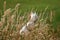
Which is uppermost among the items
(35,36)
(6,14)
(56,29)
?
(6,14)

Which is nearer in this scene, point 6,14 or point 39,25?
point 6,14

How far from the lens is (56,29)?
28.2 feet

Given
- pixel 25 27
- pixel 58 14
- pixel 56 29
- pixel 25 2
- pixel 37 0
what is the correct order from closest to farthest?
pixel 25 27 → pixel 56 29 → pixel 58 14 → pixel 25 2 → pixel 37 0

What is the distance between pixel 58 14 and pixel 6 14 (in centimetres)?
519

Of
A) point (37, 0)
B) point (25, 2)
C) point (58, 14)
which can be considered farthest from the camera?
point (37, 0)

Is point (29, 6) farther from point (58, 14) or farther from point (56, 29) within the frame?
point (56, 29)

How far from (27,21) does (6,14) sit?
4.06 feet

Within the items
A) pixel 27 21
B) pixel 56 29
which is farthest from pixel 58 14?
pixel 27 21

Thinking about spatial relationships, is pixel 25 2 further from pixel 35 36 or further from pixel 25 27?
pixel 35 36

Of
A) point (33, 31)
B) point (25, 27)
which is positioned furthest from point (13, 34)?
point (25, 27)

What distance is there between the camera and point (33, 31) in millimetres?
5688

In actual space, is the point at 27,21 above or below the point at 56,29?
above

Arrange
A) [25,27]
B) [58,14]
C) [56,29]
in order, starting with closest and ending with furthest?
[25,27]
[56,29]
[58,14]

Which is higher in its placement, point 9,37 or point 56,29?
point 9,37
